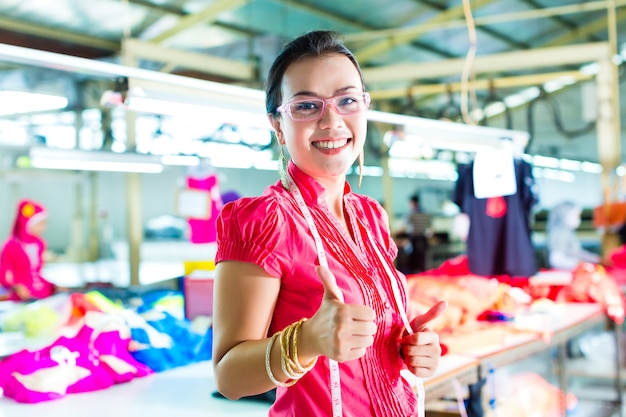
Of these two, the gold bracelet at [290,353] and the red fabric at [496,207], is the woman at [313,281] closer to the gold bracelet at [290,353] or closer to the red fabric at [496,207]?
the gold bracelet at [290,353]

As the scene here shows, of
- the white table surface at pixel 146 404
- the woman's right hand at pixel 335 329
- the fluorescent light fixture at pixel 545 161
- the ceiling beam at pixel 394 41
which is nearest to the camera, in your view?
the woman's right hand at pixel 335 329

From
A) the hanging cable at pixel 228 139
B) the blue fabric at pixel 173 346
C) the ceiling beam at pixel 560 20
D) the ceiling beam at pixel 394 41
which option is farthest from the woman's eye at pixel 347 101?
the ceiling beam at pixel 560 20

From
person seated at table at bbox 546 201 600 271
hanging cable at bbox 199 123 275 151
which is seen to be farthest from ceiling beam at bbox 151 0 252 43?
person seated at table at bbox 546 201 600 271

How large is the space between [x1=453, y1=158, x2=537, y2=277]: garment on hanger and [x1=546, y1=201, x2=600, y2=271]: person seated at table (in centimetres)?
284

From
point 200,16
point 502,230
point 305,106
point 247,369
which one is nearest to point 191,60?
point 200,16

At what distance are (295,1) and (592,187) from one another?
38.5 ft

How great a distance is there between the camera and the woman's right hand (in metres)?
1.07

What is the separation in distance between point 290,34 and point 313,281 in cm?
859

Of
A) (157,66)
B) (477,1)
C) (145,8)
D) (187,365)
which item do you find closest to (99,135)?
(157,66)

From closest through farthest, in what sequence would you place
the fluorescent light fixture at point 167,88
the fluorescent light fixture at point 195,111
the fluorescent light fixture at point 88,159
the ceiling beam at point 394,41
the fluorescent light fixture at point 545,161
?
the fluorescent light fixture at point 167,88 → the fluorescent light fixture at point 195,111 → the fluorescent light fixture at point 88,159 → the ceiling beam at point 394,41 → the fluorescent light fixture at point 545,161

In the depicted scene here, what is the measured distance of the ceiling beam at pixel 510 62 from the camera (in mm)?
7121

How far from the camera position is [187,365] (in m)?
3.27

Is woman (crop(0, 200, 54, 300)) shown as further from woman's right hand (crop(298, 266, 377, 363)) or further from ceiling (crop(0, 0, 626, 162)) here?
woman's right hand (crop(298, 266, 377, 363))

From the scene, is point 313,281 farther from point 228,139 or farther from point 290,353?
point 228,139
